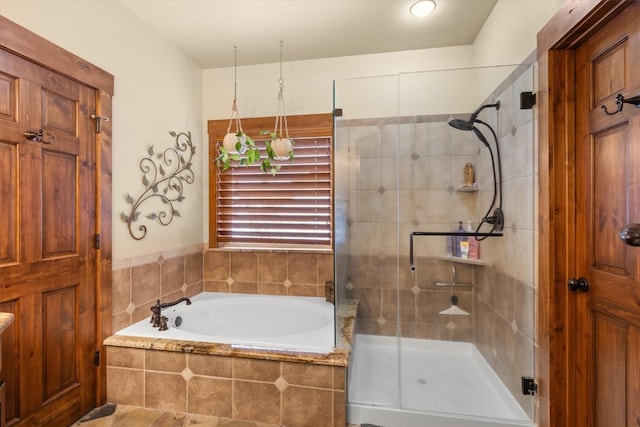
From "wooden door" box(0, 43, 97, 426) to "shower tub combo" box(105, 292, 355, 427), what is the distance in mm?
215

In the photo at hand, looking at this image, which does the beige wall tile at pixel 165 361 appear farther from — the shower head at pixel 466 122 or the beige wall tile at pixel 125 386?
the shower head at pixel 466 122

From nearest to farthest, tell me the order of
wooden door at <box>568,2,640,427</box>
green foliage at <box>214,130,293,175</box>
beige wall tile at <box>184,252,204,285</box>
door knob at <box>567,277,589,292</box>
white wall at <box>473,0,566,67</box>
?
wooden door at <box>568,2,640,427</box>
door knob at <box>567,277,589,292</box>
white wall at <box>473,0,566,67</box>
green foliage at <box>214,130,293,175</box>
beige wall tile at <box>184,252,204,285</box>

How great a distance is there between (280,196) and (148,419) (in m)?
1.79

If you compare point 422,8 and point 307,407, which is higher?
point 422,8

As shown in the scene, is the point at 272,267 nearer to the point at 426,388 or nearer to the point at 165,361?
the point at 165,361

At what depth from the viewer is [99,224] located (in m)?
1.78

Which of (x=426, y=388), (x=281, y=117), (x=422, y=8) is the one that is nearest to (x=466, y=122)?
(x=422, y=8)

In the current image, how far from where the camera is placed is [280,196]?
2.75 meters

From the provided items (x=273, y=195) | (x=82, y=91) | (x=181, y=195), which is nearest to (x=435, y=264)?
(x=273, y=195)

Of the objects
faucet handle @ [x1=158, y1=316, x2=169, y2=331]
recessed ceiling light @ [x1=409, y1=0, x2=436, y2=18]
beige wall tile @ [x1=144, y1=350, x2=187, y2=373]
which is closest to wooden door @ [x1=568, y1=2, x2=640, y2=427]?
recessed ceiling light @ [x1=409, y1=0, x2=436, y2=18]

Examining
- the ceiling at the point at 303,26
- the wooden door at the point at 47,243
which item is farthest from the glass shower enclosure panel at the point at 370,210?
the wooden door at the point at 47,243

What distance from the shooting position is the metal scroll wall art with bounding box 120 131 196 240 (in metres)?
2.07

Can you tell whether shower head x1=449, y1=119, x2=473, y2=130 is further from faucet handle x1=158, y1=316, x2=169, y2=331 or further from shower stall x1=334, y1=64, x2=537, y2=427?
faucet handle x1=158, y1=316, x2=169, y2=331

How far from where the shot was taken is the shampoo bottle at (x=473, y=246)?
81.0 inches
